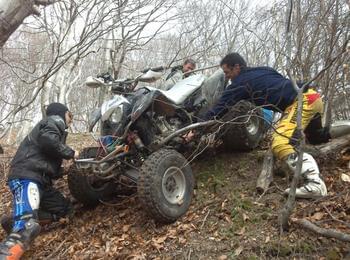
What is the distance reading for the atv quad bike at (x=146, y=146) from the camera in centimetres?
404

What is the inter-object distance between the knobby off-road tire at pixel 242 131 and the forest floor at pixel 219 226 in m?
0.16

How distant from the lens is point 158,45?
60.1 feet

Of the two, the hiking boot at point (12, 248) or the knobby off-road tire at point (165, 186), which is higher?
the knobby off-road tire at point (165, 186)

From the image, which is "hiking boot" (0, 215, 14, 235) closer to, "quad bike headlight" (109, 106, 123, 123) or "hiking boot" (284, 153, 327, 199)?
"quad bike headlight" (109, 106, 123, 123)

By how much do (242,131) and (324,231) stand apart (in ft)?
7.10

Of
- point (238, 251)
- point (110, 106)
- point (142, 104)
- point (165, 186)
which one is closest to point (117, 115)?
point (110, 106)

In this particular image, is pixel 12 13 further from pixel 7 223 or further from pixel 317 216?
pixel 317 216

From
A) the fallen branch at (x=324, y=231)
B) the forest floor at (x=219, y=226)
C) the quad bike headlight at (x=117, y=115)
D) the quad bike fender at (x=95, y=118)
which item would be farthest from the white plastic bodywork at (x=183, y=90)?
the fallen branch at (x=324, y=231)

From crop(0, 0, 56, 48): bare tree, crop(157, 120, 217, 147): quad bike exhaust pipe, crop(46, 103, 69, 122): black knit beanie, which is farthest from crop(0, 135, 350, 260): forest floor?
crop(0, 0, 56, 48): bare tree

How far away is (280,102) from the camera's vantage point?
4.64m

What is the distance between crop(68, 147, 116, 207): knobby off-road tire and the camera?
4.62 metres

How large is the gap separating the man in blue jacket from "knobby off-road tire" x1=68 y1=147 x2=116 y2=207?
1534mm

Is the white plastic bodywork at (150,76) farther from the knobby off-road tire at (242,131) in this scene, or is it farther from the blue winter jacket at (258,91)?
the knobby off-road tire at (242,131)

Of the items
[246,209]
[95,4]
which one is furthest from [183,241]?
[95,4]
